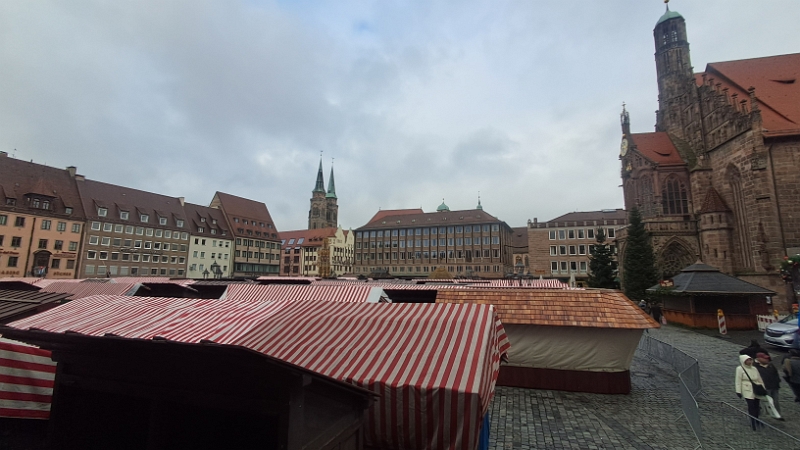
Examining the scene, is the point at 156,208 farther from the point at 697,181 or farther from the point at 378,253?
the point at 697,181

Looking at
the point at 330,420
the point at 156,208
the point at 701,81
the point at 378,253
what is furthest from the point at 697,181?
the point at 156,208

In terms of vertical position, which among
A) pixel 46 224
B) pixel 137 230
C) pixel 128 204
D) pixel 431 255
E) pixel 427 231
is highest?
pixel 128 204

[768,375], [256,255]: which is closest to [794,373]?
[768,375]

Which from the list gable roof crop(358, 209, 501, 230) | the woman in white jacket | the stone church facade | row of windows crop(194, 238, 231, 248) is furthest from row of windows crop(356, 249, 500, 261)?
the woman in white jacket

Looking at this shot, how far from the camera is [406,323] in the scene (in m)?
5.89

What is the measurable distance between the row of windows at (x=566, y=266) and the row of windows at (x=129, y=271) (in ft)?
197

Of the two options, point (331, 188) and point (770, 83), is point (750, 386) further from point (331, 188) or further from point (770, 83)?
point (331, 188)

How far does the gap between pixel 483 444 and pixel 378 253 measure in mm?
76755

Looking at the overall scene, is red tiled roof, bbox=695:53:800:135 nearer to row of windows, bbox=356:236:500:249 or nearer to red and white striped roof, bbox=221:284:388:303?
red and white striped roof, bbox=221:284:388:303

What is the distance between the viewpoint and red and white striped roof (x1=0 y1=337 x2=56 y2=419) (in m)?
4.70

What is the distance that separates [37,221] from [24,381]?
55971mm

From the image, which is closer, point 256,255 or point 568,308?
point 568,308

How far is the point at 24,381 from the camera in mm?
4824

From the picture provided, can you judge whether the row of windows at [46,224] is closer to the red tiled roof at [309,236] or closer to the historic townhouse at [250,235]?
the historic townhouse at [250,235]
